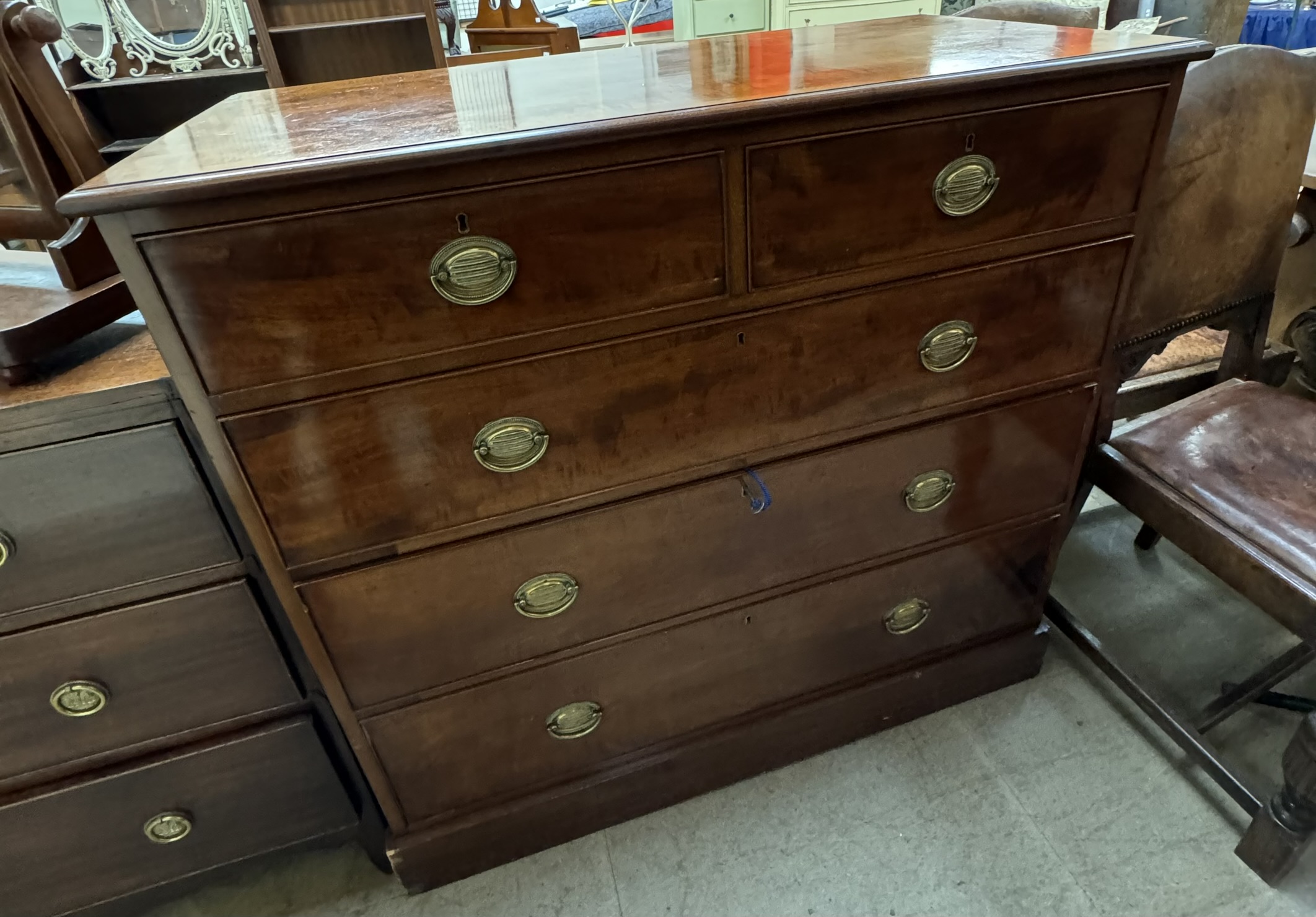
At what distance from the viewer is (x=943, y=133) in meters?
0.90

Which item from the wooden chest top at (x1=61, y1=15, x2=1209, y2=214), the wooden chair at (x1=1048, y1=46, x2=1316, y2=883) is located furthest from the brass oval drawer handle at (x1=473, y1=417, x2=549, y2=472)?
the wooden chair at (x1=1048, y1=46, x2=1316, y2=883)

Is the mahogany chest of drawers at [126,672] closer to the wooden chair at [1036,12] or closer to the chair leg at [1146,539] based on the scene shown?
the wooden chair at [1036,12]

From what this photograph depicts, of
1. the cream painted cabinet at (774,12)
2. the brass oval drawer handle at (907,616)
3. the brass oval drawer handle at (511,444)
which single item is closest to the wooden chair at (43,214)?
the brass oval drawer handle at (511,444)

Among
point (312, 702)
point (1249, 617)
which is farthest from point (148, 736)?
point (1249, 617)

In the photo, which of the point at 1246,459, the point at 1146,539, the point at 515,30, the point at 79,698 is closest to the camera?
the point at 79,698

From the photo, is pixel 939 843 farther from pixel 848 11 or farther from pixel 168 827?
pixel 848 11

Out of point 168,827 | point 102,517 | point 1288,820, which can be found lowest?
point 1288,820

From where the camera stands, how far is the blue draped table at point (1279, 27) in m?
4.15

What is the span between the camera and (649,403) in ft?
3.13

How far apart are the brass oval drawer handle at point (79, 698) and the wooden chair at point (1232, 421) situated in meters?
1.53

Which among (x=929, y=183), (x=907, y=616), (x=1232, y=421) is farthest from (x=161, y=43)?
(x=1232, y=421)

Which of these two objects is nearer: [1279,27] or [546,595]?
[546,595]

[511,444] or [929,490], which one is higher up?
[511,444]

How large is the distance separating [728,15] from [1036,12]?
175cm
